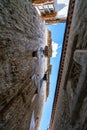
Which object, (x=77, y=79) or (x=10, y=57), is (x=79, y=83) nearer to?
(x=77, y=79)

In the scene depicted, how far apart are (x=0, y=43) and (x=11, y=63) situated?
564 millimetres

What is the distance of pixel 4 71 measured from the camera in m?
2.36

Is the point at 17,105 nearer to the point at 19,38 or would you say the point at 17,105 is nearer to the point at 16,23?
the point at 19,38

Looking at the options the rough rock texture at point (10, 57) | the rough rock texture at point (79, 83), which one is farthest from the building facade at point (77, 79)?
the rough rock texture at point (10, 57)

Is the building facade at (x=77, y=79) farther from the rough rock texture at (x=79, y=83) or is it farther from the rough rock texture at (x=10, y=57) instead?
the rough rock texture at (x=10, y=57)

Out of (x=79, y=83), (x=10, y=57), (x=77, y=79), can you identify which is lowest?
(x=77, y=79)

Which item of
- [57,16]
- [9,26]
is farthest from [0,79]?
[57,16]

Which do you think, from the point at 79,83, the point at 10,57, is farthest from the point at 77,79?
the point at 10,57

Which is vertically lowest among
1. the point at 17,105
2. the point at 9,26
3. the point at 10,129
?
the point at 10,129

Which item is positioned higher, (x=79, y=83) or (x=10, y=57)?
(x=10, y=57)

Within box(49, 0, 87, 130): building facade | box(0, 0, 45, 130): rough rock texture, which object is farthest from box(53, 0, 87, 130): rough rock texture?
box(0, 0, 45, 130): rough rock texture

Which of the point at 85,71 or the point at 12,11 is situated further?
the point at 12,11

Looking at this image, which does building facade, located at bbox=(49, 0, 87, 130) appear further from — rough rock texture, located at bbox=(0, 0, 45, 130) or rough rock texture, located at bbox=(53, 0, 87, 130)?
rough rock texture, located at bbox=(0, 0, 45, 130)

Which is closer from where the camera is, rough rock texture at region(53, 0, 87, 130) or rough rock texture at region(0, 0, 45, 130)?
rough rock texture at region(53, 0, 87, 130)
